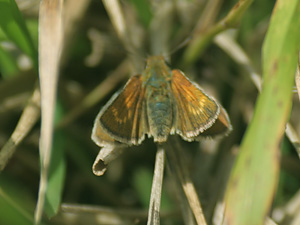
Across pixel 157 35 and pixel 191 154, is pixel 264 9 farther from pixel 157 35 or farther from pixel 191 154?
pixel 191 154

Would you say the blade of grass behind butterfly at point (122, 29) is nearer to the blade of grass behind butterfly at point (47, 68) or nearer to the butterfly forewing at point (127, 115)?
the butterfly forewing at point (127, 115)

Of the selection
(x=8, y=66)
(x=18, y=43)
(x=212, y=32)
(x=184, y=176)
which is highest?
(x=18, y=43)

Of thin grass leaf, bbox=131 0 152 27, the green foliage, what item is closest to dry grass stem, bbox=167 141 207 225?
the green foliage

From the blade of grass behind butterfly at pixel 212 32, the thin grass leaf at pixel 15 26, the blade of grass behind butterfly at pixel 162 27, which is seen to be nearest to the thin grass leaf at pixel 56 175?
the thin grass leaf at pixel 15 26

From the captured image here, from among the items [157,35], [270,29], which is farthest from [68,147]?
[270,29]

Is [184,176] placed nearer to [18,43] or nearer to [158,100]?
[158,100]

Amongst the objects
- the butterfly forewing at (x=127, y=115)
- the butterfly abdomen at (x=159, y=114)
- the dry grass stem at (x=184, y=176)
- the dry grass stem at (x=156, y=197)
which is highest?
the butterfly forewing at (x=127, y=115)

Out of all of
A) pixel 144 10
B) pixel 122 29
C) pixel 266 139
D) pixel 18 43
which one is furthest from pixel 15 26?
pixel 266 139
